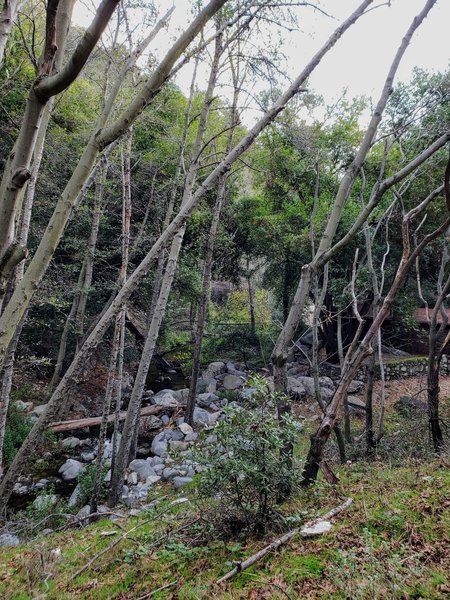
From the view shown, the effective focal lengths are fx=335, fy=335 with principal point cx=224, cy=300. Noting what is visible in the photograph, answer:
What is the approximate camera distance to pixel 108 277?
33.8 ft

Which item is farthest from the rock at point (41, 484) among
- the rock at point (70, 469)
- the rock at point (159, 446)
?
the rock at point (159, 446)

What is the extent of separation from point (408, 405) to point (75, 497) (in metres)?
8.52

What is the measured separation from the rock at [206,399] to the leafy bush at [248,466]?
8497 millimetres

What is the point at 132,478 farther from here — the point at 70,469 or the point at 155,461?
the point at 70,469

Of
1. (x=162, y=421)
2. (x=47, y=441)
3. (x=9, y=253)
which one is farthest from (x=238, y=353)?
(x=9, y=253)

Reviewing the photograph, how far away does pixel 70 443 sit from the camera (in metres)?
8.21

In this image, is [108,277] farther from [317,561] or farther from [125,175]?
[317,561]

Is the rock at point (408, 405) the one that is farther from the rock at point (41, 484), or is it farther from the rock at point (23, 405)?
the rock at point (23, 405)

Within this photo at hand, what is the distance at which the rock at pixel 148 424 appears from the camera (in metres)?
9.24

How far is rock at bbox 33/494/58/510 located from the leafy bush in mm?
4121

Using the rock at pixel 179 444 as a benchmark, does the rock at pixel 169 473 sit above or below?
below

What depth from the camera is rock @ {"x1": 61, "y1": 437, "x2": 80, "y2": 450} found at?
8078 millimetres

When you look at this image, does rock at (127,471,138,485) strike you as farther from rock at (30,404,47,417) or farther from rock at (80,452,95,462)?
rock at (30,404,47,417)

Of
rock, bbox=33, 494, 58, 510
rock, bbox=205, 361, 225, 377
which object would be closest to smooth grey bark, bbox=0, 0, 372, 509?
rock, bbox=33, 494, 58, 510
